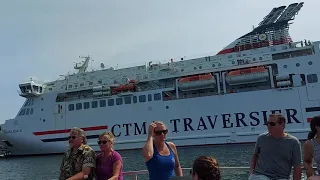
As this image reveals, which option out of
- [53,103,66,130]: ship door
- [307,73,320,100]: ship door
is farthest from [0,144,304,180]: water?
[53,103,66,130]: ship door

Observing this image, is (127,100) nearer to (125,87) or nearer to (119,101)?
(119,101)

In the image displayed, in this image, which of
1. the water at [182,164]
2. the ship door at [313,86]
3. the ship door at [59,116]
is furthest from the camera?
the ship door at [59,116]

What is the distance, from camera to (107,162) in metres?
3.07

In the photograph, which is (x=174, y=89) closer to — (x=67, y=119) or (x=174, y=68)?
(x=174, y=68)

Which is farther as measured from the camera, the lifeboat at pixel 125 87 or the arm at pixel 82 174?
the lifeboat at pixel 125 87

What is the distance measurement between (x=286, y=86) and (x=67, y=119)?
1664 centimetres

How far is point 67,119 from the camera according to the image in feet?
83.4

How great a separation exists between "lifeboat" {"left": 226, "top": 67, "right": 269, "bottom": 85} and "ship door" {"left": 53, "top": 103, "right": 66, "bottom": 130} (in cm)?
1348

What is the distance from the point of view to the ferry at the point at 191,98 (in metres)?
20.8

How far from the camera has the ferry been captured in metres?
20.8

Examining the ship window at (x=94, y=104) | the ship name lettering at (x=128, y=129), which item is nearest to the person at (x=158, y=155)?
the ship name lettering at (x=128, y=129)

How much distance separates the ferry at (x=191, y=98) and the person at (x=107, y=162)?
18829 millimetres

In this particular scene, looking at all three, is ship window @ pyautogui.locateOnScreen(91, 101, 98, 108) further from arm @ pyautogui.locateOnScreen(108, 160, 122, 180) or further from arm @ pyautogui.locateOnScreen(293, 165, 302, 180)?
arm @ pyautogui.locateOnScreen(293, 165, 302, 180)

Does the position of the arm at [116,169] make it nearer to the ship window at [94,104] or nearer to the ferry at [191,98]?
the ferry at [191,98]
